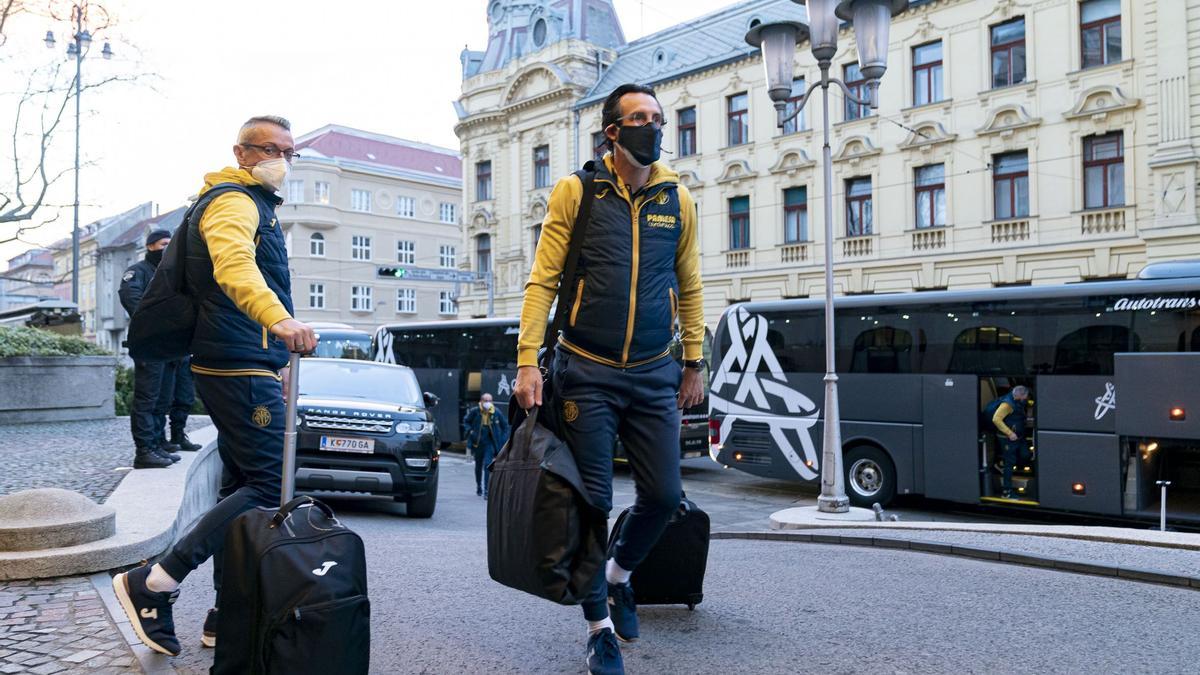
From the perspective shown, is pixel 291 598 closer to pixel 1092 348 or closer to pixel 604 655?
pixel 604 655

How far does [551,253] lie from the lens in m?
3.75

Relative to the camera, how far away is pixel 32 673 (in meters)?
3.60

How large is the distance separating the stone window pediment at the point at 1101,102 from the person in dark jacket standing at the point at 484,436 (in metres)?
17.1

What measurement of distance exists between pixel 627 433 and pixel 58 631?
2.57 meters

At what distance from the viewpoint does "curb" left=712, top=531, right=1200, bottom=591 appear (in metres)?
5.33

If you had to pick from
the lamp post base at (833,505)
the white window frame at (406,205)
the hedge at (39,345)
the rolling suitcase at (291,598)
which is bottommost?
the lamp post base at (833,505)

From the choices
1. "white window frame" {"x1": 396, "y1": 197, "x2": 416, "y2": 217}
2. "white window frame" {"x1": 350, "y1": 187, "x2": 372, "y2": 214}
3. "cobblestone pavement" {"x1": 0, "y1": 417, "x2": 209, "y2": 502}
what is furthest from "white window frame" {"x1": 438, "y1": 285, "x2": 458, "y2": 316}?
"cobblestone pavement" {"x1": 0, "y1": 417, "x2": 209, "y2": 502}

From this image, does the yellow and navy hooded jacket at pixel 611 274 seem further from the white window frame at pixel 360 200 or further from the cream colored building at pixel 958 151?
the white window frame at pixel 360 200

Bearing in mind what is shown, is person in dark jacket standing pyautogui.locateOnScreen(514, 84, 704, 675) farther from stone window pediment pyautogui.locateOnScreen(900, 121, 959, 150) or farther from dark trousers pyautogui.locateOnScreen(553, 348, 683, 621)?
stone window pediment pyautogui.locateOnScreen(900, 121, 959, 150)

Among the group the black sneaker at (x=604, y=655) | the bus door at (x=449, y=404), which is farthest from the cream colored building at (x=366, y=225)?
the black sneaker at (x=604, y=655)

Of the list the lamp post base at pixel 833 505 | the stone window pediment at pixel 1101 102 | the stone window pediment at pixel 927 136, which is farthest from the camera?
the stone window pediment at pixel 927 136

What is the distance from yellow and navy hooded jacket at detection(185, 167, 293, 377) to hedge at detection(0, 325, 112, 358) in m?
13.6

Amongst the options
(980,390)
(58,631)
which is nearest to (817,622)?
(58,631)

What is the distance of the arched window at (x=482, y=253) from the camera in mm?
44031
